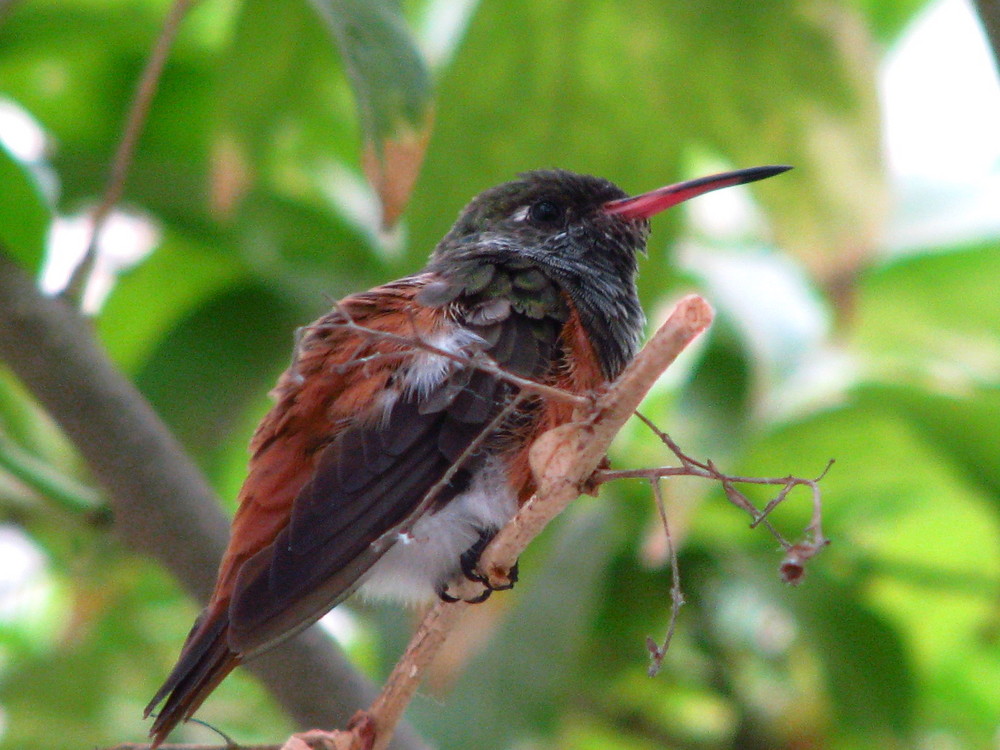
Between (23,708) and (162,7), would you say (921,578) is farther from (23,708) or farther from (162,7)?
(162,7)

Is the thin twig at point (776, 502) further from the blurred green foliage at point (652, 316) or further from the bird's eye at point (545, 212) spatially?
the bird's eye at point (545, 212)

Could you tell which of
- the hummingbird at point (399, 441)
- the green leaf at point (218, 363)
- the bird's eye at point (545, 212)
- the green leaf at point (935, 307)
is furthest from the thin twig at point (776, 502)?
the green leaf at point (935, 307)

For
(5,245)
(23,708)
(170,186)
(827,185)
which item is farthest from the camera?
(170,186)

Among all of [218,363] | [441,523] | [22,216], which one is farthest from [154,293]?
[441,523]

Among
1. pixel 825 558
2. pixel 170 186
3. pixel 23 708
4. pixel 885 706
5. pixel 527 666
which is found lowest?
pixel 885 706

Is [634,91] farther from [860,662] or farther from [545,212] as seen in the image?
[860,662]

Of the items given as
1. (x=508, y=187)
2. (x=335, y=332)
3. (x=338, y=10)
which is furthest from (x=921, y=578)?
(x=338, y=10)

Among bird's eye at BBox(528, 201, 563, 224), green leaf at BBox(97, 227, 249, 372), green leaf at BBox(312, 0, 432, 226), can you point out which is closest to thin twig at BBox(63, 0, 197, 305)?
green leaf at BBox(312, 0, 432, 226)
